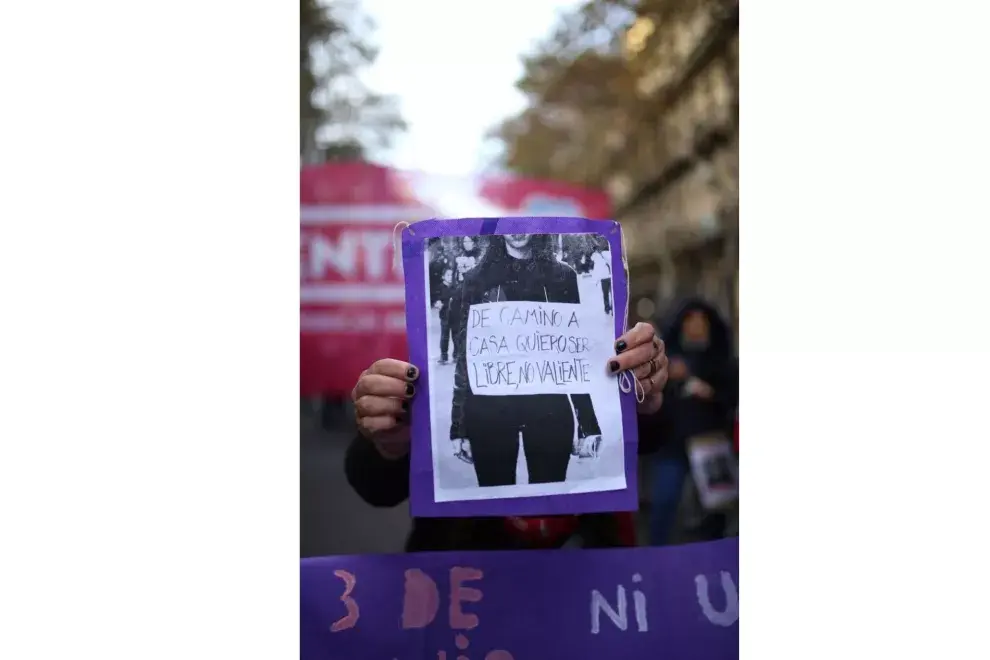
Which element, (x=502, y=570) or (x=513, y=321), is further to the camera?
(x=502, y=570)

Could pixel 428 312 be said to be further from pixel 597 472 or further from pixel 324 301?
pixel 324 301

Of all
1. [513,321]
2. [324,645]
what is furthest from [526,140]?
[324,645]

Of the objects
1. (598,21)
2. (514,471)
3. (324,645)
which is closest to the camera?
(514,471)

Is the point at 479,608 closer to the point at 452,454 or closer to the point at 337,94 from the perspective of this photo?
the point at 452,454

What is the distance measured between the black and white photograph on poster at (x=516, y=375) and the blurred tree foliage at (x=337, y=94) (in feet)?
3.76

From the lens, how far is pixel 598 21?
2754mm

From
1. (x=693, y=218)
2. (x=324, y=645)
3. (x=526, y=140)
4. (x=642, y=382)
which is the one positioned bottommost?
(x=324, y=645)

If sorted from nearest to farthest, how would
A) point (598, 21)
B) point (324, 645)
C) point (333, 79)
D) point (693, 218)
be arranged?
1. point (324, 645)
2. point (333, 79)
3. point (598, 21)
4. point (693, 218)

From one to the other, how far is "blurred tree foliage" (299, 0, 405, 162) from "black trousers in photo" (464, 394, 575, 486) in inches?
52.1

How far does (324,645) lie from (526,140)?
5.82 feet

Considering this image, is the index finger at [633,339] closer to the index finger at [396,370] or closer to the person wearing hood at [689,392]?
the index finger at [396,370]

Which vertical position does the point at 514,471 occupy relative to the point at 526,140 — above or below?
below

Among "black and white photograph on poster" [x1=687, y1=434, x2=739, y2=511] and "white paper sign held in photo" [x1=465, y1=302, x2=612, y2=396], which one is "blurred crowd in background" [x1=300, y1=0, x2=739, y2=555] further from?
"white paper sign held in photo" [x1=465, y1=302, x2=612, y2=396]

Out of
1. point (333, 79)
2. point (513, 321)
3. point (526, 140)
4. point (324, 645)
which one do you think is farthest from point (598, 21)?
point (324, 645)
